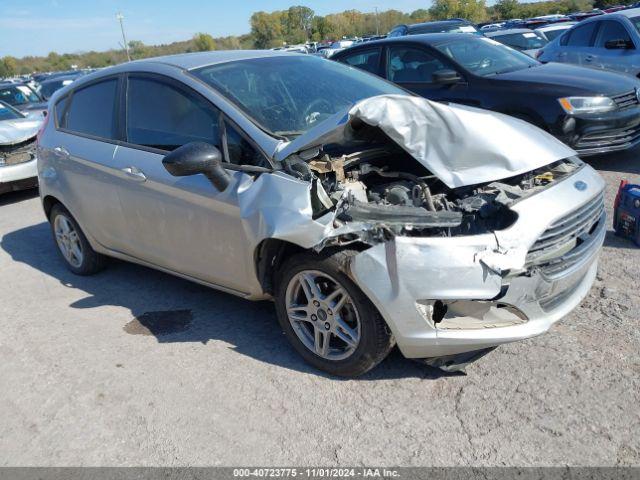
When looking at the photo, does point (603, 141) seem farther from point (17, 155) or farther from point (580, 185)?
point (17, 155)

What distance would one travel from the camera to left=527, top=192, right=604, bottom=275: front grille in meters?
2.81

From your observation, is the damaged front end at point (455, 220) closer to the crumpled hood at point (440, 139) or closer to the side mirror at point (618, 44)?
the crumpled hood at point (440, 139)

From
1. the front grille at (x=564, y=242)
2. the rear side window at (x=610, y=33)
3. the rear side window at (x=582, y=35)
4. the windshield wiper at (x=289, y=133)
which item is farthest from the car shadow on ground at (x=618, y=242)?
the rear side window at (x=582, y=35)

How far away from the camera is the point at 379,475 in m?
2.50

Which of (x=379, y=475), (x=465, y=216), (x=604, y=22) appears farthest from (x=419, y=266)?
(x=604, y=22)

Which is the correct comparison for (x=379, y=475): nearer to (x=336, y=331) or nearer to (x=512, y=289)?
(x=336, y=331)

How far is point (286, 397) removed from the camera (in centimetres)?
309

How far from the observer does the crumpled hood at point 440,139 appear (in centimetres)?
304

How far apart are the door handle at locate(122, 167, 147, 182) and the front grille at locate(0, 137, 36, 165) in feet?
17.5

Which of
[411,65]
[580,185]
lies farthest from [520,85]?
[580,185]

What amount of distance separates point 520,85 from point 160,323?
4.88 metres

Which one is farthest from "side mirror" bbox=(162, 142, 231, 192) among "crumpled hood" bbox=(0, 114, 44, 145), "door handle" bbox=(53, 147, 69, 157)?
"crumpled hood" bbox=(0, 114, 44, 145)

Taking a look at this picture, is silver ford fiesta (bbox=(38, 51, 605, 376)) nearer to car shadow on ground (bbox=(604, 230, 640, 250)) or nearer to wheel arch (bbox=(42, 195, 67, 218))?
wheel arch (bbox=(42, 195, 67, 218))

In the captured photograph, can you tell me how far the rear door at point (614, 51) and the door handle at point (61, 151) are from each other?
8282mm
